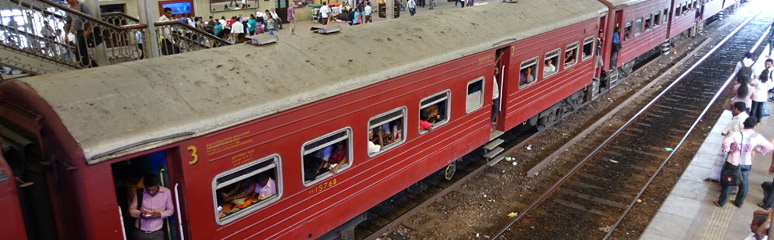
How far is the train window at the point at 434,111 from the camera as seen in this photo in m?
8.67

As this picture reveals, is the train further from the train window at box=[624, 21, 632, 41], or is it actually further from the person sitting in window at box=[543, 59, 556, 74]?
the train window at box=[624, 21, 632, 41]

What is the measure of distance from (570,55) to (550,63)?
1.39 metres

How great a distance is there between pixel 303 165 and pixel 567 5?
933 cm

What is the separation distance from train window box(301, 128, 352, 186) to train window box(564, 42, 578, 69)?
24.7ft

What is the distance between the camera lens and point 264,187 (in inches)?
247

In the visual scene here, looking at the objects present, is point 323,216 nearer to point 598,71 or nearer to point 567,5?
point 567,5

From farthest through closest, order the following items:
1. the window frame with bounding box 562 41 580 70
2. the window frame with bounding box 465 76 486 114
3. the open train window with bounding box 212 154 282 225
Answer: the window frame with bounding box 562 41 580 70 < the window frame with bounding box 465 76 486 114 < the open train window with bounding box 212 154 282 225

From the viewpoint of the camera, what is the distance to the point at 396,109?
7.86m

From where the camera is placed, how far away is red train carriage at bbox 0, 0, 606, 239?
4.87m

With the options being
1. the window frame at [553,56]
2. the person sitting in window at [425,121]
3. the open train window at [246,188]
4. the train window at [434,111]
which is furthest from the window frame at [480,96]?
the open train window at [246,188]

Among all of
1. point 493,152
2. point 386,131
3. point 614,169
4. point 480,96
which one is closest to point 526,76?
point 493,152

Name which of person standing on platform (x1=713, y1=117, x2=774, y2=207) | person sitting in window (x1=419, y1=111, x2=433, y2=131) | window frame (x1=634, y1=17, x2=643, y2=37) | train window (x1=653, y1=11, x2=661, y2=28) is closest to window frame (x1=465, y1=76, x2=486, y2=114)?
person sitting in window (x1=419, y1=111, x2=433, y2=131)

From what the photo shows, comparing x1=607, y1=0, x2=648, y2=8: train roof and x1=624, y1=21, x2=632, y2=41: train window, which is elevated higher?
x1=607, y1=0, x2=648, y2=8: train roof

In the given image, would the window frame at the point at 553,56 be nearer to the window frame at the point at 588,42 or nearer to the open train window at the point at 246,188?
the window frame at the point at 588,42
